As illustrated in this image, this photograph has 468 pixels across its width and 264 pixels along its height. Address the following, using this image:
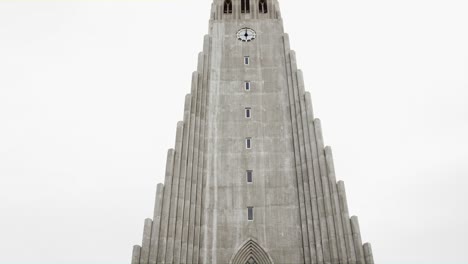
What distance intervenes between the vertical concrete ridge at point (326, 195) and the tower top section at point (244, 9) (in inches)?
668

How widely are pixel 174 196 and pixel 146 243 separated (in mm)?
4218

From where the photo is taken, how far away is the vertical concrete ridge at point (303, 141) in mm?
32181

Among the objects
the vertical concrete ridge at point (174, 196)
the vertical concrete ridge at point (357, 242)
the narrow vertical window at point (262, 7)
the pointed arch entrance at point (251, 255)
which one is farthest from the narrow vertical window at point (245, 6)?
the vertical concrete ridge at point (357, 242)

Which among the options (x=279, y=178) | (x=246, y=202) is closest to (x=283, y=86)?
(x=279, y=178)

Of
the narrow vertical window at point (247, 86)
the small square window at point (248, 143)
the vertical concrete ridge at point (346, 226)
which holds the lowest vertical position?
the vertical concrete ridge at point (346, 226)

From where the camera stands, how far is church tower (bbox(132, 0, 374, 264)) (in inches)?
1225

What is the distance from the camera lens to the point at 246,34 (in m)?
45.3

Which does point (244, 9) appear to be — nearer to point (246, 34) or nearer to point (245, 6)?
point (245, 6)

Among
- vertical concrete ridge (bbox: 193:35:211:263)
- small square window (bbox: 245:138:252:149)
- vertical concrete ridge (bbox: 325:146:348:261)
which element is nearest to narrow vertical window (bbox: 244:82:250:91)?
vertical concrete ridge (bbox: 193:35:211:263)

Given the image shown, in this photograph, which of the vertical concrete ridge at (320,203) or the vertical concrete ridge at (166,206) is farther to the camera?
the vertical concrete ridge at (320,203)

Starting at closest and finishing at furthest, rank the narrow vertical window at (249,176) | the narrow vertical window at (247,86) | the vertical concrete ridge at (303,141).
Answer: the vertical concrete ridge at (303,141)
the narrow vertical window at (249,176)
the narrow vertical window at (247,86)

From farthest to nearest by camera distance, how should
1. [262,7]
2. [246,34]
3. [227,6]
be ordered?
[227,6] → [262,7] → [246,34]

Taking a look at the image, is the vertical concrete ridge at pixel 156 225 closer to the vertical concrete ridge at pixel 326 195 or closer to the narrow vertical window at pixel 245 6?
the vertical concrete ridge at pixel 326 195

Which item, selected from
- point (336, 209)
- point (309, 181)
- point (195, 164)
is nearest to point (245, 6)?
point (195, 164)
